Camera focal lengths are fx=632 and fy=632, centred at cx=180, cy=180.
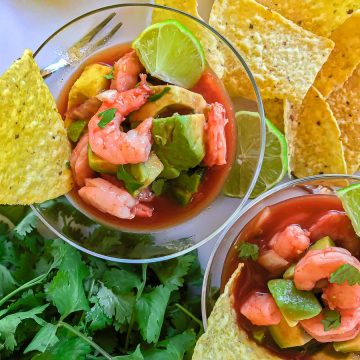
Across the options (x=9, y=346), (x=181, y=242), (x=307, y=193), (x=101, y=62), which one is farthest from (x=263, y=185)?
(x=9, y=346)

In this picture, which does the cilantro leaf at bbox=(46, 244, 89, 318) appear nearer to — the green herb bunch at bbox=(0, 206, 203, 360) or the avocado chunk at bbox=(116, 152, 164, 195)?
the green herb bunch at bbox=(0, 206, 203, 360)

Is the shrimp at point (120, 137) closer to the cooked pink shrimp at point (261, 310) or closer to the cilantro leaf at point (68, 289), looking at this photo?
the cilantro leaf at point (68, 289)

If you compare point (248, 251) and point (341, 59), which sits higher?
point (341, 59)

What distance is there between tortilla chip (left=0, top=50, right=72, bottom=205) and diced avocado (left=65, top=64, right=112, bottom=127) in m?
0.10

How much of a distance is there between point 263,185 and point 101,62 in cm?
67

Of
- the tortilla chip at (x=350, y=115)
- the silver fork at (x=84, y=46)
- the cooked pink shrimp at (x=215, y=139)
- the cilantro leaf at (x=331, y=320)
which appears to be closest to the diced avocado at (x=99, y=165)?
the cooked pink shrimp at (x=215, y=139)

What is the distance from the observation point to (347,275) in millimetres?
1731

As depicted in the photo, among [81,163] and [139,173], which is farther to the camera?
[81,163]

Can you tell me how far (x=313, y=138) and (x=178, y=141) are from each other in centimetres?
62

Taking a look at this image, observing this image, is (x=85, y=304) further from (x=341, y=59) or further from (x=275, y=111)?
(x=341, y=59)

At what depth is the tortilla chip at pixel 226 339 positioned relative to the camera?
71.8 inches

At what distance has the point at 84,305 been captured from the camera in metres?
1.95

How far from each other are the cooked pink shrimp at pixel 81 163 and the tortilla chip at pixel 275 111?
2.14 ft

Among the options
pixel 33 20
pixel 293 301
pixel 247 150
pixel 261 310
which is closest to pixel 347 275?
pixel 293 301
